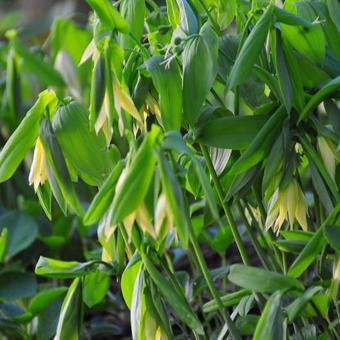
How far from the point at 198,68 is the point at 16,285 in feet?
2.41

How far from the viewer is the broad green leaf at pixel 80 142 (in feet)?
3.14

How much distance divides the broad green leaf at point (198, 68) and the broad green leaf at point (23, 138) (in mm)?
159

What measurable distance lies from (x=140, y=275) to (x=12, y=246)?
75 cm

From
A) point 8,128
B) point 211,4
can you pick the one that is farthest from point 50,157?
point 8,128

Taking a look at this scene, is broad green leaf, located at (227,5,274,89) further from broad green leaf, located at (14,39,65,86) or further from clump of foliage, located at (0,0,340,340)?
broad green leaf, located at (14,39,65,86)

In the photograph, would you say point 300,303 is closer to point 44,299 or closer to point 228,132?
point 228,132

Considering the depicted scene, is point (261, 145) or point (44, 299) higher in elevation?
point (261, 145)

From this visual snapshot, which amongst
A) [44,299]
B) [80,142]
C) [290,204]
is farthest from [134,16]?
[44,299]

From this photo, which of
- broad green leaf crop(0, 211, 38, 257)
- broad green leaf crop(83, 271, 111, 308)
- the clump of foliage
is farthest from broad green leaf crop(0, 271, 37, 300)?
the clump of foliage

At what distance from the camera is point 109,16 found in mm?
940

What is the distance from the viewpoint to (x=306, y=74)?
102 cm

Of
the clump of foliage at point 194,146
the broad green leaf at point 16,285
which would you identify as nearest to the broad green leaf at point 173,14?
the clump of foliage at point 194,146

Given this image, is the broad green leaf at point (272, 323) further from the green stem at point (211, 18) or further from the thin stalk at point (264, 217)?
the green stem at point (211, 18)

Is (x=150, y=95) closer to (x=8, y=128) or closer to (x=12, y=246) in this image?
(x=12, y=246)
